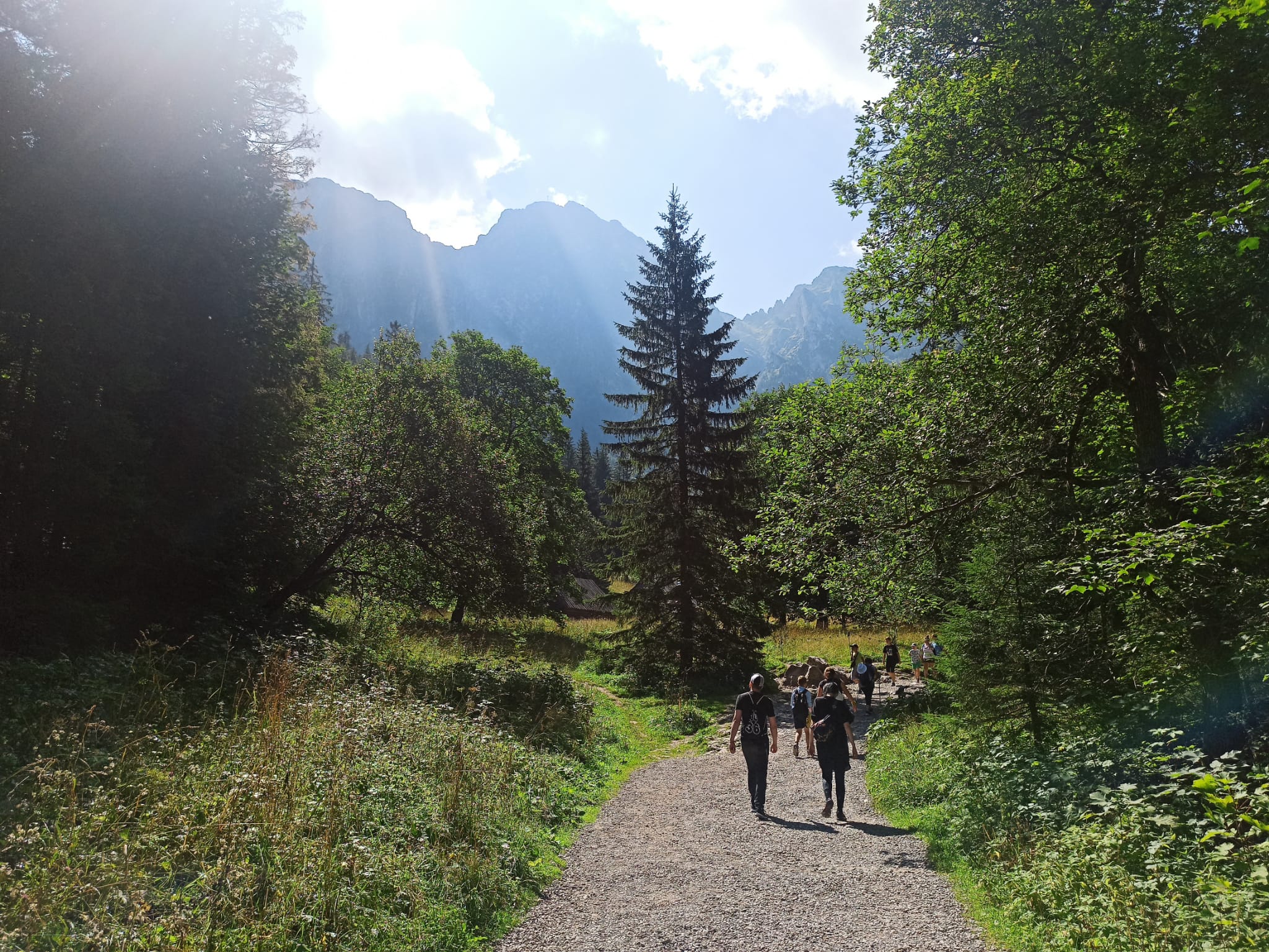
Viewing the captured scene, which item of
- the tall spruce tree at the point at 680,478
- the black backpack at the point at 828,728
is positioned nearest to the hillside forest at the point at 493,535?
the black backpack at the point at 828,728

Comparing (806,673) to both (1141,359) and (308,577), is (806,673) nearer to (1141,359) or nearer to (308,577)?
(308,577)

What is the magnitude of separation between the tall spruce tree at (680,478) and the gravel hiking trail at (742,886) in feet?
37.5


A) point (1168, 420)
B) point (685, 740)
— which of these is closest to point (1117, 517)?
point (1168, 420)

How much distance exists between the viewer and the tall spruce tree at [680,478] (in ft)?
72.5

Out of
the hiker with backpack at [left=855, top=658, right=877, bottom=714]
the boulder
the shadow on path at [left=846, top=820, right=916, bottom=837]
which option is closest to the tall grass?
the shadow on path at [left=846, top=820, right=916, bottom=837]

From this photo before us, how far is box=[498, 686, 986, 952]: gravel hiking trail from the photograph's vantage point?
5.62 m

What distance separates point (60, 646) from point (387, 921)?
28.1 ft

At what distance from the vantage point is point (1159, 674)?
23.6 feet

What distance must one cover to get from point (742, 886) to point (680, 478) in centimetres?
1673

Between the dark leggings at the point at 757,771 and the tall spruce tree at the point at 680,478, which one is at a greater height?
the tall spruce tree at the point at 680,478

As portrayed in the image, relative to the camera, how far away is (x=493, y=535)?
1838 centimetres

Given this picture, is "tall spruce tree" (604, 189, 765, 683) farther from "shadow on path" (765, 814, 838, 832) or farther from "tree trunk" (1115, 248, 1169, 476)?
"tree trunk" (1115, 248, 1169, 476)

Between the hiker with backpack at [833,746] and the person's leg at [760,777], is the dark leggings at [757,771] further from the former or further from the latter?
the hiker with backpack at [833,746]

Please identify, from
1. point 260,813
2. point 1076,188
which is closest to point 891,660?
point 1076,188
